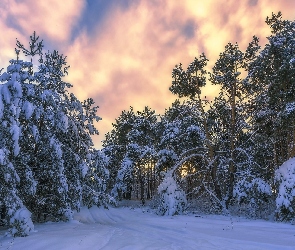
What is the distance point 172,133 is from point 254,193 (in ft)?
22.0

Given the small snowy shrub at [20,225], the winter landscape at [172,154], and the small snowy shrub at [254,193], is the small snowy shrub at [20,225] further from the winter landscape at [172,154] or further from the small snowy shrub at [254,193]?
the small snowy shrub at [254,193]

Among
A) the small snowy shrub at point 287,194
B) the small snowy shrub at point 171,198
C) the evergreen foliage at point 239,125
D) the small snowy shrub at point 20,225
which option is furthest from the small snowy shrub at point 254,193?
the small snowy shrub at point 20,225

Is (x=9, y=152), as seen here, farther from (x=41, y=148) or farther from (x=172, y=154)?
(x=172, y=154)

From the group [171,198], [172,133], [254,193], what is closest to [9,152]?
[171,198]

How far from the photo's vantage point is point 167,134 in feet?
59.5

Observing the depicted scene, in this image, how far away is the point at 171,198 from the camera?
14.9 m

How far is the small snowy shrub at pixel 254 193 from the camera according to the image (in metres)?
12.8

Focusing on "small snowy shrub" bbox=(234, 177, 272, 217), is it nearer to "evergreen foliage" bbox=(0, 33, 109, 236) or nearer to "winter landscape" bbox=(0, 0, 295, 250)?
"winter landscape" bbox=(0, 0, 295, 250)

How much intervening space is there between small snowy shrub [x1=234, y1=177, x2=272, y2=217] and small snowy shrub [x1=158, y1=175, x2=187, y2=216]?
3228 mm

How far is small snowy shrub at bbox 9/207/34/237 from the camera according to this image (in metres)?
7.90

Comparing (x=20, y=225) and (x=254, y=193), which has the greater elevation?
(x=254, y=193)

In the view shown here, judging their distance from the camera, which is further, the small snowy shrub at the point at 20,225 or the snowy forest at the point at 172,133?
the snowy forest at the point at 172,133

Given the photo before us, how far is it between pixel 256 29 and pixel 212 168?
30.7 feet

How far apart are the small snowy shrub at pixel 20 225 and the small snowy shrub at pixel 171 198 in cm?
826
